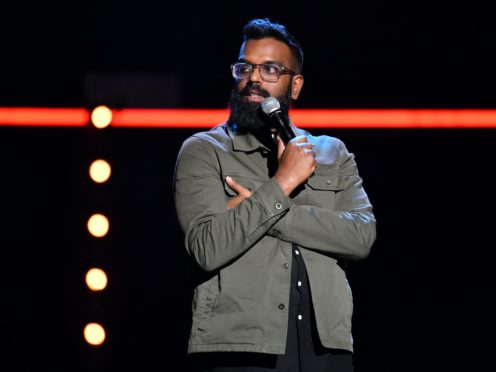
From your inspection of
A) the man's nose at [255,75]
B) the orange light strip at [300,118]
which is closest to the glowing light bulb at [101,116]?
the orange light strip at [300,118]

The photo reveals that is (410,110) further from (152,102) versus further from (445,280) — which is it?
(152,102)

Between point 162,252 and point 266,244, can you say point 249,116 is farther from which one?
point 162,252

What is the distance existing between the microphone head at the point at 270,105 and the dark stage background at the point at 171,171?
1.44m

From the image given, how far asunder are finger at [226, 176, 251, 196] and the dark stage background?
1546 millimetres

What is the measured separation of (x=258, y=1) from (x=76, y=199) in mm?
1248

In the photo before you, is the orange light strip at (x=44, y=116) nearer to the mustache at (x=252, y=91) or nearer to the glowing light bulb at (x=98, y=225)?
the glowing light bulb at (x=98, y=225)

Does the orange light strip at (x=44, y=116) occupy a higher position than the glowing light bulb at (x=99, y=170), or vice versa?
the orange light strip at (x=44, y=116)

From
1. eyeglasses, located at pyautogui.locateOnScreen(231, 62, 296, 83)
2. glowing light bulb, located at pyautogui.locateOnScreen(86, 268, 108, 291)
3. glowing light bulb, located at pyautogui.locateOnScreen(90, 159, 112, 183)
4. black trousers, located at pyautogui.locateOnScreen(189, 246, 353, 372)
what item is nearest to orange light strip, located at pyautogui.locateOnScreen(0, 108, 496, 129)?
glowing light bulb, located at pyautogui.locateOnScreen(90, 159, 112, 183)

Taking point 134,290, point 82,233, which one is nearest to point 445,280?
point 134,290

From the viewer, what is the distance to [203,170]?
2.39 m

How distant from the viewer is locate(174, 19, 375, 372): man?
2.19m

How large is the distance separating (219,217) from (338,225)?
36 cm

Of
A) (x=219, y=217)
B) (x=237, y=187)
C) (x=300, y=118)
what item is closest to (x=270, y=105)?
(x=237, y=187)

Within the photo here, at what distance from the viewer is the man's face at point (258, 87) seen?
2518 mm
